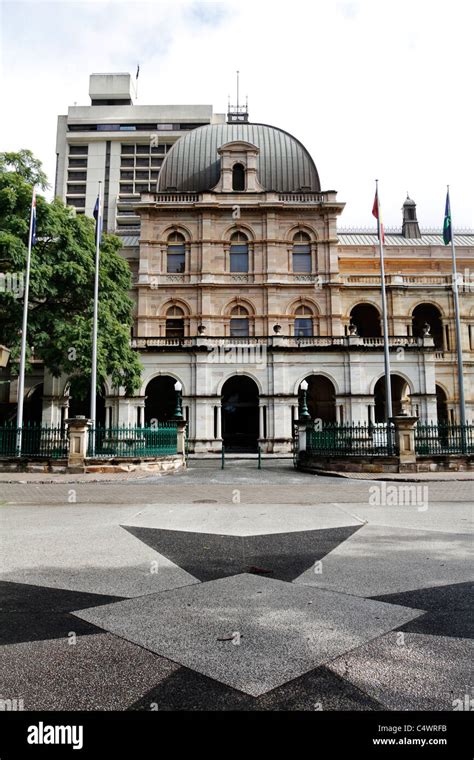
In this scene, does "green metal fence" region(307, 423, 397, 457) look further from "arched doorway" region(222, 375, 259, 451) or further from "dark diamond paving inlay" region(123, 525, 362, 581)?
"arched doorway" region(222, 375, 259, 451)

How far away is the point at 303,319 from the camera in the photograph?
37.2m

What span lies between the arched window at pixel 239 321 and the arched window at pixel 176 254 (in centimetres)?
531

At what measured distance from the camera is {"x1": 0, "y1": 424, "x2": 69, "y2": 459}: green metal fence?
64.5 ft

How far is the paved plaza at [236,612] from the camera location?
2703 millimetres

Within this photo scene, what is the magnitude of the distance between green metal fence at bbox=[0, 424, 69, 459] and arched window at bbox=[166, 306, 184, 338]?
1817cm

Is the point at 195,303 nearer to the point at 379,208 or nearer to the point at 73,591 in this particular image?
the point at 379,208

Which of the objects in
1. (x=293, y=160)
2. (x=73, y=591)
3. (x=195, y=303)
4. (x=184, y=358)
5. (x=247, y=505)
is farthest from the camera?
(x=293, y=160)

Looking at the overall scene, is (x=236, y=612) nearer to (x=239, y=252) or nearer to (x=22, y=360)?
(x=22, y=360)

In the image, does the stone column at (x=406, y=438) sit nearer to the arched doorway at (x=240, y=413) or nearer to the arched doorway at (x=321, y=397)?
the arched doorway at (x=321, y=397)

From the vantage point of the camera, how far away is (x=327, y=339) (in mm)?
33281

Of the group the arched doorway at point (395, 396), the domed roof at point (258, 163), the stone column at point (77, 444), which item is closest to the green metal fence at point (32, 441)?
the stone column at point (77, 444)

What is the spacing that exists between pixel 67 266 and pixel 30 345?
4.63 meters

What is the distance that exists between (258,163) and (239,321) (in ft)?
43.6
